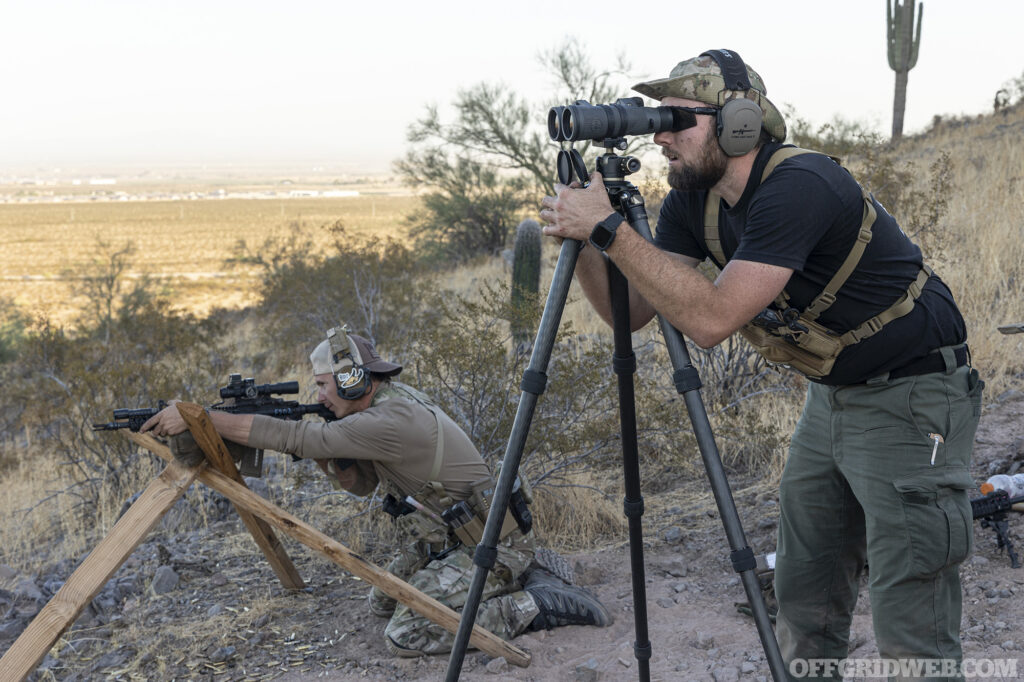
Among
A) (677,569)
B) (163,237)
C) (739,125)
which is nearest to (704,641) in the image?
(677,569)

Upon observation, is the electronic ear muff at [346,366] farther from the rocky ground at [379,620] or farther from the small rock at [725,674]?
the small rock at [725,674]

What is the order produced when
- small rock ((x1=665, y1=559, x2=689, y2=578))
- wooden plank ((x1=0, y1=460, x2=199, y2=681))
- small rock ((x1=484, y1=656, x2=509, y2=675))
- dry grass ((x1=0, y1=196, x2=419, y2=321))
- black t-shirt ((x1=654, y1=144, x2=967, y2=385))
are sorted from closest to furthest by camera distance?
black t-shirt ((x1=654, y1=144, x2=967, y2=385)) → wooden plank ((x1=0, y1=460, x2=199, y2=681)) → small rock ((x1=484, y1=656, x2=509, y2=675)) → small rock ((x1=665, y1=559, x2=689, y2=578)) → dry grass ((x1=0, y1=196, x2=419, y2=321))

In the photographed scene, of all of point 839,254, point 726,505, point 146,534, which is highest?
point 839,254

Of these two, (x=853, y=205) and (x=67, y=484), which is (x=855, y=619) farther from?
(x=67, y=484)

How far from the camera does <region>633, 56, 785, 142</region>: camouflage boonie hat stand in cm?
223

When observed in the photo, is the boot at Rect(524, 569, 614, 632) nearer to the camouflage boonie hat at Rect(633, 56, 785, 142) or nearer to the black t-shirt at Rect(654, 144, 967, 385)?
the black t-shirt at Rect(654, 144, 967, 385)

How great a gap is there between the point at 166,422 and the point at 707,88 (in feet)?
7.59

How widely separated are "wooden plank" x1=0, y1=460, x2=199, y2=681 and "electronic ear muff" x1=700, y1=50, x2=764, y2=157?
2.38 m

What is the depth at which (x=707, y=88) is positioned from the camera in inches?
87.6

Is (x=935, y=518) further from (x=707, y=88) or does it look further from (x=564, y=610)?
(x=564, y=610)

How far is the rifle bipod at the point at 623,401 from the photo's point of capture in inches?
85.0

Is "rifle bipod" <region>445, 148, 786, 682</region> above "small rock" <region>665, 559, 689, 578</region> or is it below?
above

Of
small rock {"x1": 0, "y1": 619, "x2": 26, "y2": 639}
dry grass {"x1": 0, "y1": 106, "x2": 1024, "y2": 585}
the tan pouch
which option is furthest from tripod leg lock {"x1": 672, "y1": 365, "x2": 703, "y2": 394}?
small rock {"x1": 0, "y1": 619, "x2": 26, "y2": 639}

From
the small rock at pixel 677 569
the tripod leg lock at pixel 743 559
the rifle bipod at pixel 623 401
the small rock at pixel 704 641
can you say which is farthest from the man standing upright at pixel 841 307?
the small rock at pixel 677 569
